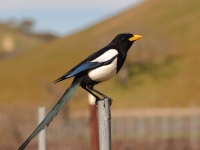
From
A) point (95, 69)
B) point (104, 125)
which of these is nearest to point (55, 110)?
point (104, 125)

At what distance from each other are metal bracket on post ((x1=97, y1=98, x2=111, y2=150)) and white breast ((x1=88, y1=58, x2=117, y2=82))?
51 cm

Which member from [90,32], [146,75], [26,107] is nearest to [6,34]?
[90,32]

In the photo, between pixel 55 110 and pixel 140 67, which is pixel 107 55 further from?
pixel 140 67

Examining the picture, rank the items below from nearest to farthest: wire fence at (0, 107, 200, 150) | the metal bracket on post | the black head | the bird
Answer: the metal bracket on post → the bird → the black head → wire fence at (0, 107, 200, 150)

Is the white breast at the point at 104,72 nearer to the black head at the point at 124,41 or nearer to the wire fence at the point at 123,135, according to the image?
the black head at the point at 124,41

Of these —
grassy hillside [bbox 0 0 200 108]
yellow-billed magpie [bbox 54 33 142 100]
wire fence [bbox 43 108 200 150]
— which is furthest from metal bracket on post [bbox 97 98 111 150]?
grassy hillside [bbox 0 0 200 108]

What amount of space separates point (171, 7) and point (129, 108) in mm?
31096

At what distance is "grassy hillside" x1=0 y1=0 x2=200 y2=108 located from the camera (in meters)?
77.2


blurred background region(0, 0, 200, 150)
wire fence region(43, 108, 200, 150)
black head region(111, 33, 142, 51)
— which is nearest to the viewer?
black head region(111, 33, 142, 51)

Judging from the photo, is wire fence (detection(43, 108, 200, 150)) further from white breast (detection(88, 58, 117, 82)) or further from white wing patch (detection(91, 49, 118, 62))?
white breast (detection(88, 58, 117, 82))

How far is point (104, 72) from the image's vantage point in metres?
7.55

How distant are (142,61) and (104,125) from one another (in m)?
78.2

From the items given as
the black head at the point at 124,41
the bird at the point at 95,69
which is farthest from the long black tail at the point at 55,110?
the black head at the point at 124,41

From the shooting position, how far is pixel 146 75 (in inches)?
3270
